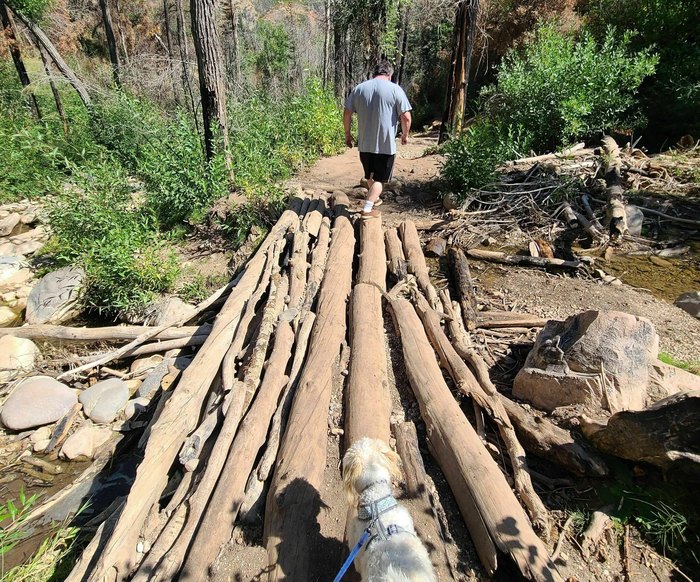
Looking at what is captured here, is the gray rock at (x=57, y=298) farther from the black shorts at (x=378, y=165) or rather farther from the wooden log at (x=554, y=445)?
the wooden log at (x=554, y=445)

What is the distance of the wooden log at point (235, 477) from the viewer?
6.66 ft

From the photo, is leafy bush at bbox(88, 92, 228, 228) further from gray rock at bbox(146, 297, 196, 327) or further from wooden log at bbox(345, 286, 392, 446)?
wooden log at bbox(345, 286, 392, 446)

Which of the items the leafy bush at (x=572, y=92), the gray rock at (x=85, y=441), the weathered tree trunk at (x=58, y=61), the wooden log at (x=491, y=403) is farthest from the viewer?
the weathered tree trunk at (x=58, y=61)

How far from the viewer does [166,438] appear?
2.70m

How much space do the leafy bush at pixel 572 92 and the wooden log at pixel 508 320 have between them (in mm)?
5011

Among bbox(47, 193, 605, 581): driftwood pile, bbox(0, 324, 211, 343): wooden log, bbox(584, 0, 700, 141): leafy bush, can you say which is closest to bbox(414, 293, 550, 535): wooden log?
bbox(47, 193, 605, 581): driftwood pile

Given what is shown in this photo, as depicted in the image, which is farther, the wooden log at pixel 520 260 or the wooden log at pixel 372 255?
the wooden log at pixel 520 260

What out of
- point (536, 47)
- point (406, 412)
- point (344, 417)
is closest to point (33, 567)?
point (344, 417)

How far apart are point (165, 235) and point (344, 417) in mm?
4733

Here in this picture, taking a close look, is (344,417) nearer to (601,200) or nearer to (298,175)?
(601,200)

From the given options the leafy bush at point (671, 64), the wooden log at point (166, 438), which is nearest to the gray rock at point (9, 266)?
the wooden log at point (166, 438)

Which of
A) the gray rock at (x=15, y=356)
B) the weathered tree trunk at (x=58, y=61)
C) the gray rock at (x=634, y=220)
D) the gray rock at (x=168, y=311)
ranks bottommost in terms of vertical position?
the gray rock at (x=15, y=356)

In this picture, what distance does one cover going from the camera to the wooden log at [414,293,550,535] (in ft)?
7.45

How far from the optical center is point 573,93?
7516 millimetres
